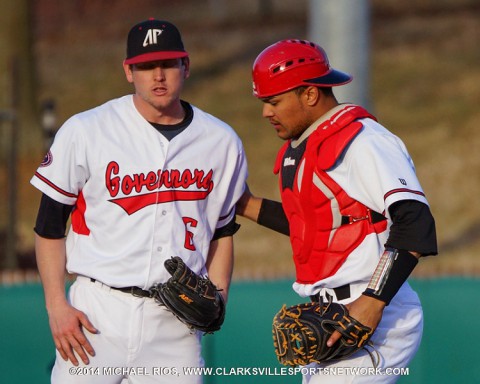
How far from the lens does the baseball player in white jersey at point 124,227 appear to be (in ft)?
13.2

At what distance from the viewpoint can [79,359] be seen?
403cm

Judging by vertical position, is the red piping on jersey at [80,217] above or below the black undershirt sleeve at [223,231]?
above

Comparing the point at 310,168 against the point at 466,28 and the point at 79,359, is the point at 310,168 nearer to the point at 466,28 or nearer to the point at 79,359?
the point at 79,359

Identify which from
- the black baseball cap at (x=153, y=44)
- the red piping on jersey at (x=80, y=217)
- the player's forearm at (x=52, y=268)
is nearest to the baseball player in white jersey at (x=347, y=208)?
the black baseball cap at (x=153, y=44)

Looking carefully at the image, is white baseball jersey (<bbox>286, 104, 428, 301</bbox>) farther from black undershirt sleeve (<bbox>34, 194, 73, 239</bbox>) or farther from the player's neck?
black undershirt sleeve (<bbox>34, 194, 73, 239</bbox>)

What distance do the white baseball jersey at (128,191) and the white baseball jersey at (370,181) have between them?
52 centimetres

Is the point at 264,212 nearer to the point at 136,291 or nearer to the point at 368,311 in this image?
the point at 136,291

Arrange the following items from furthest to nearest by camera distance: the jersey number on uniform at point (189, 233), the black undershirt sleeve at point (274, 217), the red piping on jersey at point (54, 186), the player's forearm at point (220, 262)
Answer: the black undershirt sleeve at point (274, 217), the player's forearm at point (220, 262), the jersey number on uniform at point (189, 233), the red piping on jersey at point (54, 186)

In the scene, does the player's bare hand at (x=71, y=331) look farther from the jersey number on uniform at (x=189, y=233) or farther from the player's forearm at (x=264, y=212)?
the player's forearm at (x=264, y=212)

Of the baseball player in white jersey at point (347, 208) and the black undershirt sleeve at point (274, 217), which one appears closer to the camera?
Result: the baseball player in white jersey at point (347, 208)

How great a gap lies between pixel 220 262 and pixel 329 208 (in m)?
0.70

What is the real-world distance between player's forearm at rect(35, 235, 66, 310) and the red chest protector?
3.18 feet

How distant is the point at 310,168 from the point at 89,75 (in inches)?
620

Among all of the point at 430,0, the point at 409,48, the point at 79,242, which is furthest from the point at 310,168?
the point at 430,0
